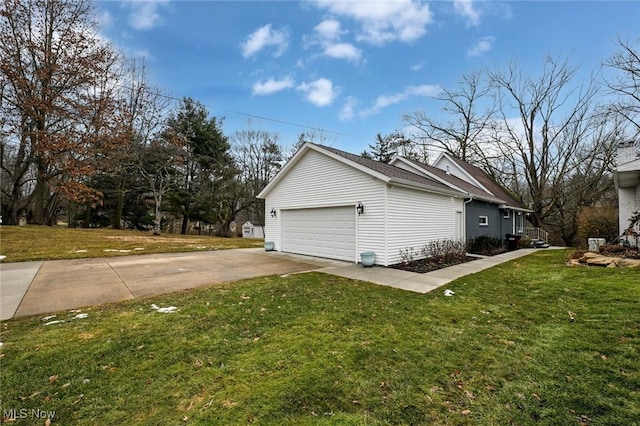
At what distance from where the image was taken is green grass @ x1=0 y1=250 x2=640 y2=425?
7.89 feet

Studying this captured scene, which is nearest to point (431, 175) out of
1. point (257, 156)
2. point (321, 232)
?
point (321, 232)

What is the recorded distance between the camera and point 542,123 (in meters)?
20.8

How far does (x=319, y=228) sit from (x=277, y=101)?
34.3 ft

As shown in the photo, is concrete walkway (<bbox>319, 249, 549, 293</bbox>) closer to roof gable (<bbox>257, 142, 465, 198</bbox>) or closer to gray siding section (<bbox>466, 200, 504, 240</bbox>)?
roof gable (<bbox>257, 142, 465, 198</bbox>)

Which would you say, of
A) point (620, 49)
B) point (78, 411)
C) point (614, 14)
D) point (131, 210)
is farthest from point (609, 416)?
point (131, 210)

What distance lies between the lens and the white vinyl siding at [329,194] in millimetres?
9250

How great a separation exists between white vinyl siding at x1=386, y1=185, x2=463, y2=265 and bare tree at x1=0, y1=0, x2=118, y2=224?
59.6 feet

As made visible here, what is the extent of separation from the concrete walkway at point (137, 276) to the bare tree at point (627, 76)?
46.3 feet

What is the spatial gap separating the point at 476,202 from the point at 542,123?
12028mm

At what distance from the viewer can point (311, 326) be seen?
415 cm

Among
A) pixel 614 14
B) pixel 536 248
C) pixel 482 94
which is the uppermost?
pixel 482 94

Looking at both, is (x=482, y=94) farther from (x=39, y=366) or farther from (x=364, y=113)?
(x=39, y=366)

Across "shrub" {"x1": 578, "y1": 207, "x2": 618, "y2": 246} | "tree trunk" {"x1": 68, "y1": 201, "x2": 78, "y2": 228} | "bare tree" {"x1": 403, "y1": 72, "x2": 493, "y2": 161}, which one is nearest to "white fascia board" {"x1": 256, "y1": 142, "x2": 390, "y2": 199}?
"shrub" {"x1": 578, "y1": 207, "x2": 618, "y2": 246}

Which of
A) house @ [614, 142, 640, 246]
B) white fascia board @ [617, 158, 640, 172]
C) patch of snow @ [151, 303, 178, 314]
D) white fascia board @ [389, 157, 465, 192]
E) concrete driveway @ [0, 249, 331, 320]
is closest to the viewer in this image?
patch of snow @ [151, 303, 178, 314]
